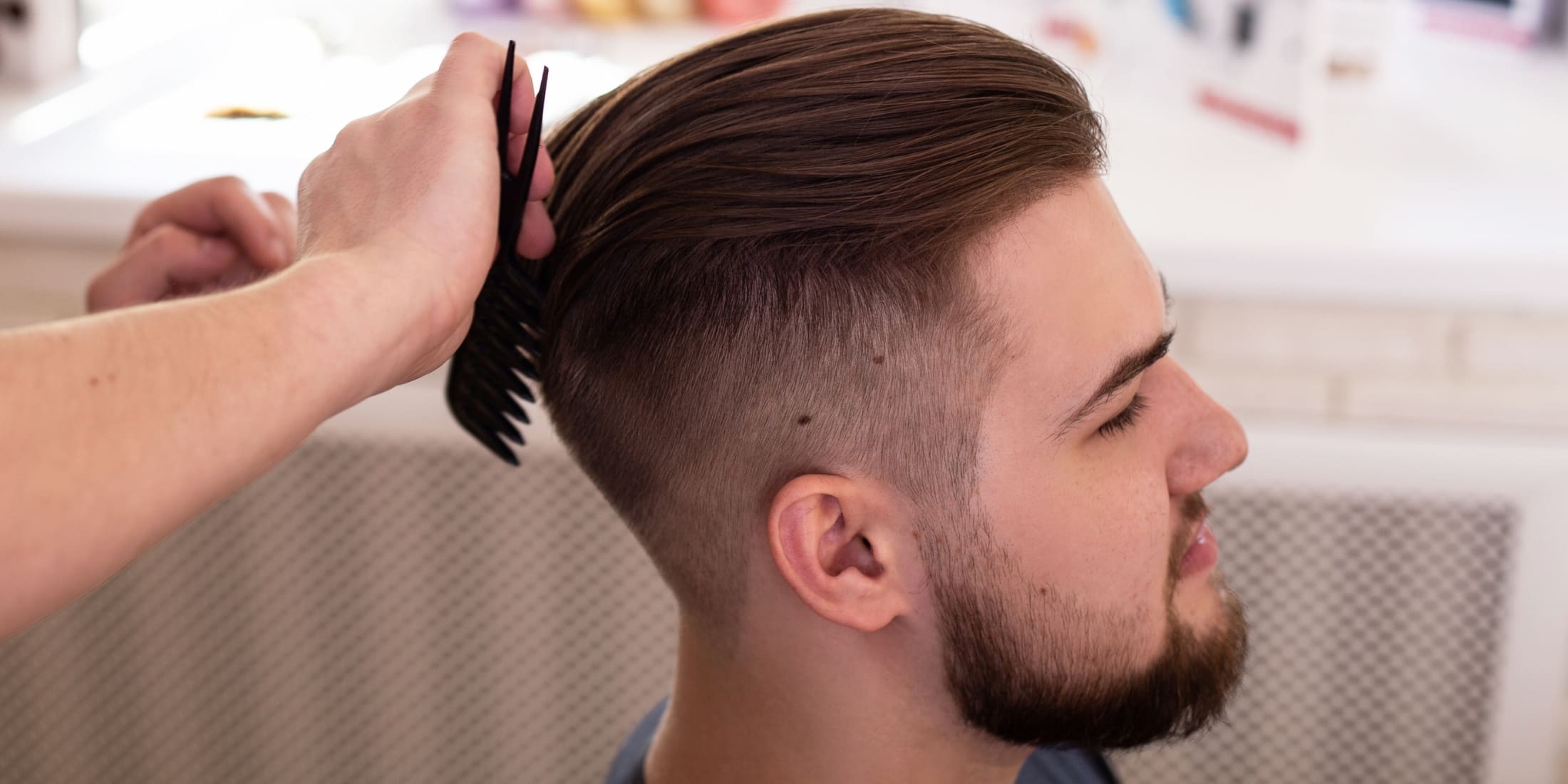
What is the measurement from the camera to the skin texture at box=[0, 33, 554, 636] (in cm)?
64

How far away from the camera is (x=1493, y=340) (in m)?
1.77

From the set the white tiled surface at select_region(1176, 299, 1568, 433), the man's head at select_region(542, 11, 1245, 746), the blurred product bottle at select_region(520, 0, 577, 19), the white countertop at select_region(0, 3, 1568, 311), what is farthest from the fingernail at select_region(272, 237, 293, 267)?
the blurred product bottle at select_region(520, 0, 577, 19)

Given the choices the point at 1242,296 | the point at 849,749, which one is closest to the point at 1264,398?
the point at 1242,296

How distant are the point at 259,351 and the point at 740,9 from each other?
1.99 m

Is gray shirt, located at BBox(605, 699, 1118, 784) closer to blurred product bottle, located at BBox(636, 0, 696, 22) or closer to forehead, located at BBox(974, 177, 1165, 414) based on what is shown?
forehead, located at BBox(974, 177, 1165, 414)

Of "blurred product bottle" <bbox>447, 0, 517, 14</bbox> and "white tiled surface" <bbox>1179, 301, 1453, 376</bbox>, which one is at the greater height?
"blurred product bottle" <bbox>447, 0, 517, 14</bbox>

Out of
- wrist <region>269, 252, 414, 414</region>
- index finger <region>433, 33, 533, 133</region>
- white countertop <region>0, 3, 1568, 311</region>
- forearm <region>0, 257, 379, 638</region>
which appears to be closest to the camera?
forearm <region>0, 257, 379, 638</region>

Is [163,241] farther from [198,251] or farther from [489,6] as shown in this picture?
[489,6]

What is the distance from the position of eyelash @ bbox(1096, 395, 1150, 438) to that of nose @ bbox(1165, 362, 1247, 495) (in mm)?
39

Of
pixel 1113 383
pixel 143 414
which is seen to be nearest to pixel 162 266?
pixel 143 414

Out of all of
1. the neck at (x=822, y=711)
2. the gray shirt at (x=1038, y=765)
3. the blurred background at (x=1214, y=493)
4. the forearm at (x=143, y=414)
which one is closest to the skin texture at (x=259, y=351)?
the forearm at (x=143, y=414)

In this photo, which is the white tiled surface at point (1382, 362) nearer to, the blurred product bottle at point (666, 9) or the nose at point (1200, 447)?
the nose at point (1200, 447)

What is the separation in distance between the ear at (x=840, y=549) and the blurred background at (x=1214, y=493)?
813mm

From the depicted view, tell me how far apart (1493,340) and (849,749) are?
3.76 feet
